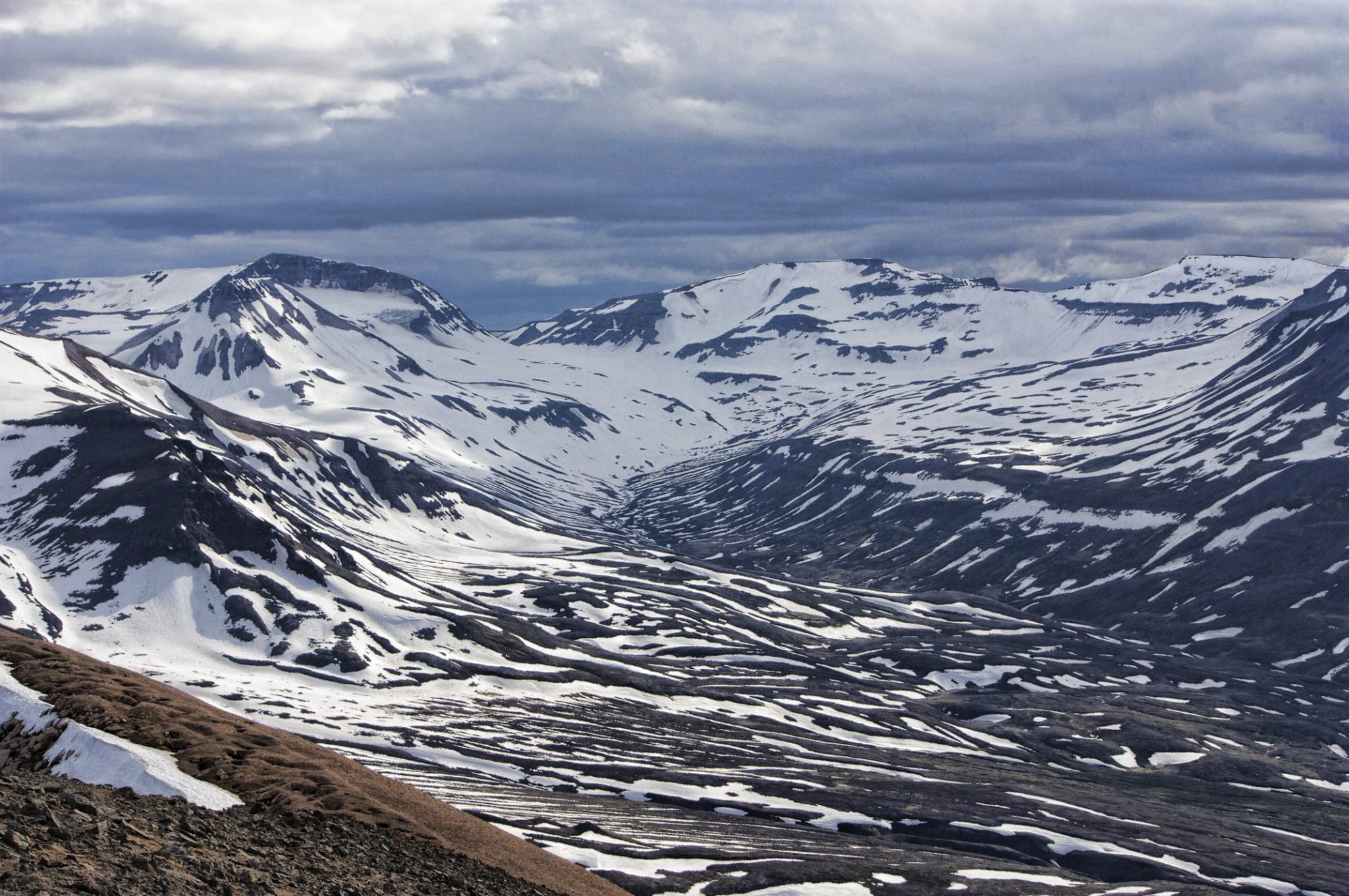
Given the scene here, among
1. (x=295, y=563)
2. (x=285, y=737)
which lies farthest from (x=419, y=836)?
(x=295, y=563)

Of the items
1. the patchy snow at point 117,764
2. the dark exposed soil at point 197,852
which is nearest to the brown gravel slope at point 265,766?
the patchy snow at point 117,764

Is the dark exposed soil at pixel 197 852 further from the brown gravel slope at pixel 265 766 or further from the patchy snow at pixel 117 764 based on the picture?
the brown gravel slope at pixel 265 766

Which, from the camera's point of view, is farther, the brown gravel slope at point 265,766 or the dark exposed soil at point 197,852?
the brown gravel slope at point 265,766

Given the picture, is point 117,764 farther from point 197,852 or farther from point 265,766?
point 197,852

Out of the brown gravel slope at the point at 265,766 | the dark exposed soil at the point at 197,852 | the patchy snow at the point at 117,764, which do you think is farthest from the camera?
the brown gravel slope at the point at 265,766

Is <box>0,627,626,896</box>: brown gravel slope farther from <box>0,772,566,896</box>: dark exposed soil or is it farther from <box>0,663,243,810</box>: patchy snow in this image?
<box>0,772,566,896</box>: dark exposed soil

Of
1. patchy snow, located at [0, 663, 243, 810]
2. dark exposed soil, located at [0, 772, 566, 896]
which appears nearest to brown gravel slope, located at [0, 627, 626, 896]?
patchy snow, located at [0, 663, 243, 810]

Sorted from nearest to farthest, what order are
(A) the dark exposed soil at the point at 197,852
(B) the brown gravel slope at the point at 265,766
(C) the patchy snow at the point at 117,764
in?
1. (A) the dark exposed soil at the point at 197,852
2. (C) the patchy snow at the point at 117,764
3. (B) the brown gravel slope at the point at 265,766

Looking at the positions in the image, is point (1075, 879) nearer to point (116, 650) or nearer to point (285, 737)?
point (285, 737)
